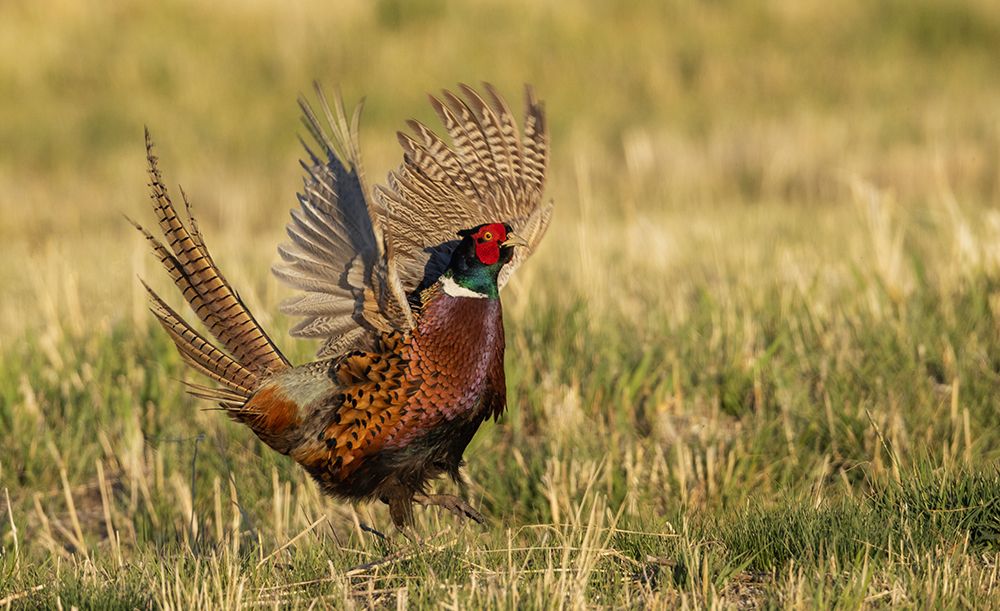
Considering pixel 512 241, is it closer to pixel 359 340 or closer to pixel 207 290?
pixel 359 340

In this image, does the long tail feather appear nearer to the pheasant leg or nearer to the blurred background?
the pheasant leg

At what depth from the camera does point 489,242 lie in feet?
11.5

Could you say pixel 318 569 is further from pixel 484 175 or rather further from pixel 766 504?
pixel 484 175

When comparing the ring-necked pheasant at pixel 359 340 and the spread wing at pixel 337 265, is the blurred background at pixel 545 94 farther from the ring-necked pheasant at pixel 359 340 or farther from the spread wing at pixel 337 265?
the spread wing at pixel 337 265

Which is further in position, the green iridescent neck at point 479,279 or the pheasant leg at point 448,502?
the pheasant leg at point 448,502

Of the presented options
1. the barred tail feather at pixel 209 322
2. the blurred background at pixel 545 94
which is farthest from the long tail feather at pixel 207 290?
the blurred background at pixel 545 94

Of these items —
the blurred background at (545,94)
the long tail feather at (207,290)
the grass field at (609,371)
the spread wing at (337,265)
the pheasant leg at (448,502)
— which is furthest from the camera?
the blurred background at (545,94)

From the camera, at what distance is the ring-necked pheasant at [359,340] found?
347cm

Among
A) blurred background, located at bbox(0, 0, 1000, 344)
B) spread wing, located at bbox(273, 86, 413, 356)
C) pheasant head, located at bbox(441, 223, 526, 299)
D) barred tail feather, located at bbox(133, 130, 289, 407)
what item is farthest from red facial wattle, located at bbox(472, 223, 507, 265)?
blurred background, located at bbox(0, 0, 1000, 344)

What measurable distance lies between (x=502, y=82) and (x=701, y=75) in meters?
2.08

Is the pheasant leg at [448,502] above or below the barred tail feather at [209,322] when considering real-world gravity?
below

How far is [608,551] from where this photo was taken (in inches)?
119

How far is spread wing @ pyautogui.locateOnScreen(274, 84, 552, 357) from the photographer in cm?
352

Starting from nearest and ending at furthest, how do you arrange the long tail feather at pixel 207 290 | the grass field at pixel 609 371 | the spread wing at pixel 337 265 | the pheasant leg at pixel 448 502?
the grass field at pixel 609 371 → the spread wing at pixel 337 265 → the long tail feather at pixel 207 290 → the pheasant leg at pixel 448 502
